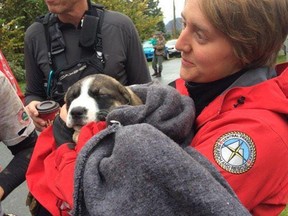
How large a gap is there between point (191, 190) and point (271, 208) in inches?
21.1

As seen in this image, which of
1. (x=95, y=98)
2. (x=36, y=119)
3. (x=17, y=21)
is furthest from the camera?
(x=17, y=21)

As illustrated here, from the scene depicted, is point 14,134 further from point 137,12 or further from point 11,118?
point 137,12

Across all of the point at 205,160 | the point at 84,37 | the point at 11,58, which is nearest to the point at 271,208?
the point at 205,160

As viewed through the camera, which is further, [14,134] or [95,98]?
[95,98]

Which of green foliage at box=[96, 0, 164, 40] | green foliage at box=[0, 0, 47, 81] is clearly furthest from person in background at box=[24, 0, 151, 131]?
green foliage at box=[96, 0, 164, 40]

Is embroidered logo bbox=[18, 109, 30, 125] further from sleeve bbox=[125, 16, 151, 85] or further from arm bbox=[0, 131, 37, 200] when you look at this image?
sleeve bbox=[125, 16, 151, 85]

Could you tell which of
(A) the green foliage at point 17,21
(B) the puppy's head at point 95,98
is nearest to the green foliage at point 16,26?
(A) the green foliage at point 17,21

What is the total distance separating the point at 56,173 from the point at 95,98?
1.03 m

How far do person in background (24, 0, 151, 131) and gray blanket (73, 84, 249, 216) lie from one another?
1.76 metres

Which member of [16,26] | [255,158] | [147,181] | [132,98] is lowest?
[16,26]

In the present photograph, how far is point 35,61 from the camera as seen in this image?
3.31 m

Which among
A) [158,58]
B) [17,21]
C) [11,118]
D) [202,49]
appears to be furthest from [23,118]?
[17,21]

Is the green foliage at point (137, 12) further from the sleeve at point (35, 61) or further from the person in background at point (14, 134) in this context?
the person in background at point (14, 134)

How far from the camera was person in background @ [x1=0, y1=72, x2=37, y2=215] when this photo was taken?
95.3 inches
